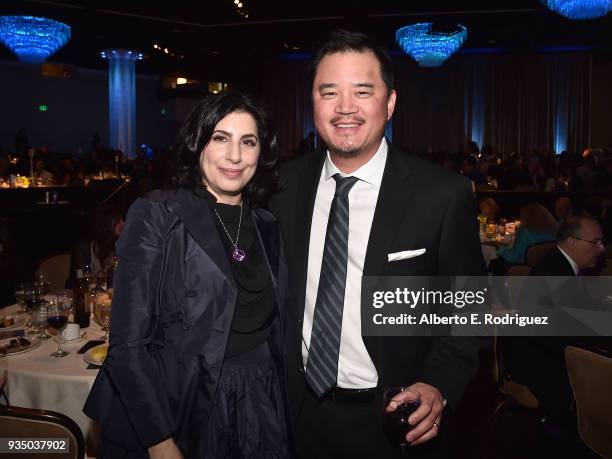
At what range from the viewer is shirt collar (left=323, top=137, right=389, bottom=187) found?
1637 millimetres

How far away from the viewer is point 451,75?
14750 millimetres

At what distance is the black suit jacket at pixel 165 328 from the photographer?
4.55ft

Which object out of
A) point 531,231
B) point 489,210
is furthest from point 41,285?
point 489,210

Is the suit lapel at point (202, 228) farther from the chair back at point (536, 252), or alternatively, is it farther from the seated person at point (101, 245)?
the chair back at point (536, 252)

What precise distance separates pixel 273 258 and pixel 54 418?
0.93 meters

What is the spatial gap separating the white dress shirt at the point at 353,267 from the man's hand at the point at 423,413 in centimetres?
21

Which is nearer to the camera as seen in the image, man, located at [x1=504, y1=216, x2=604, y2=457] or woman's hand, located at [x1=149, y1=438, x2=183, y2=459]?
woman's hand, located at [x1=149, y1=438, x2=183, y2=459]

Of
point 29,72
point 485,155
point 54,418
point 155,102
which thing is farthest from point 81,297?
point 155,102

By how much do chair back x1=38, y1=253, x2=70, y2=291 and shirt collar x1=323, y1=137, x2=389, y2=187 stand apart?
9.16 ft

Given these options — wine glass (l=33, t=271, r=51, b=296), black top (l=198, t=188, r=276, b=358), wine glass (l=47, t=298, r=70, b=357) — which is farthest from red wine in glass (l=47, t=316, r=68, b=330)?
black top (l=198, t=188, r=276, b=358)

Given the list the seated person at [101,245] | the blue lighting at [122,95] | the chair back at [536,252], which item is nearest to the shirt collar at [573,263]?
the chair back at [536,252]

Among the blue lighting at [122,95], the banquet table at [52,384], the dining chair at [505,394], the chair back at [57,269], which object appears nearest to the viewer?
the banquet table at [52,384]

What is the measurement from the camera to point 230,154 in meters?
1.63

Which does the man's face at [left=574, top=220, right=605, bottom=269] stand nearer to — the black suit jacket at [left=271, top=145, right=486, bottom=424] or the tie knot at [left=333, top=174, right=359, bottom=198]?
the black suit jacket at [left=271, top=145, right=486, bottom=424]
